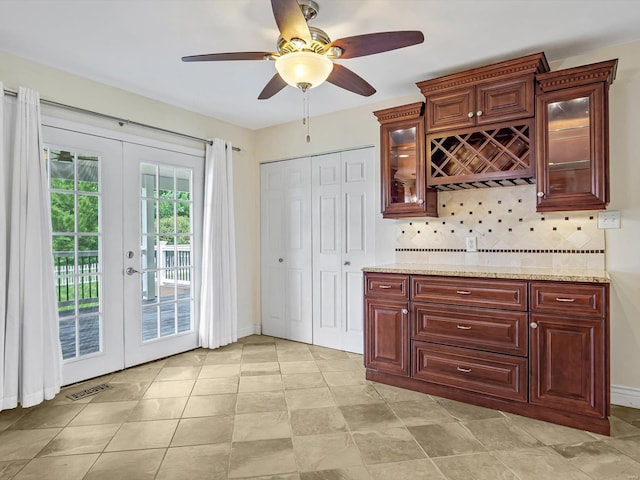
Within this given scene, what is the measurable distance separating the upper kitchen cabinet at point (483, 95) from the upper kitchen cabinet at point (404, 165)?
0.50ft

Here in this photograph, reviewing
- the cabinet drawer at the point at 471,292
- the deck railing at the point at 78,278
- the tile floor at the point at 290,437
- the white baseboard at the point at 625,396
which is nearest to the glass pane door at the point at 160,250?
the deck railing at the point at 78,278

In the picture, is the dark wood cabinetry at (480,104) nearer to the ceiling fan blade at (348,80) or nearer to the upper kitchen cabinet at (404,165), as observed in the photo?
the upper kitchen cabinet at (404,165)

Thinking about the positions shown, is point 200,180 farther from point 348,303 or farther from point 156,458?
point 156,458

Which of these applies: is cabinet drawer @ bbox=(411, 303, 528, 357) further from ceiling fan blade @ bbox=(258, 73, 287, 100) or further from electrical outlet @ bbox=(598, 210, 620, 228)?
ceiling fan blade @ bbox=(258, 73, 287, 100)

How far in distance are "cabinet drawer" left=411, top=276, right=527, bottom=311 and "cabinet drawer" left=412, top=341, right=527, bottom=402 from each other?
0.33 metres

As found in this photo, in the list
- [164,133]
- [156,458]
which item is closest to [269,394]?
[156,458]

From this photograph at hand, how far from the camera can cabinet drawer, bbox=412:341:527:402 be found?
2.51 m

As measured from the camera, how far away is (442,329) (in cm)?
279

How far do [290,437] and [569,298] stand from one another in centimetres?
186

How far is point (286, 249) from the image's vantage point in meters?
4.47

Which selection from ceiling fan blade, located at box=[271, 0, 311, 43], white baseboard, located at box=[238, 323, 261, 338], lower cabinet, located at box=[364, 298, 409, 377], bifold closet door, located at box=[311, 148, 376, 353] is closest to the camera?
ceiling fan blade, located at box=[271, 0, 311, 43]

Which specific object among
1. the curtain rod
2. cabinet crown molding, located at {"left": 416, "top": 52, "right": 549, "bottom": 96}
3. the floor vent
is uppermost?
cabinet crown molding, located at {"left": 416, "top": 52, "right": 549, "bottom": 96}

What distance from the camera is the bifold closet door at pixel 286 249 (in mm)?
4305

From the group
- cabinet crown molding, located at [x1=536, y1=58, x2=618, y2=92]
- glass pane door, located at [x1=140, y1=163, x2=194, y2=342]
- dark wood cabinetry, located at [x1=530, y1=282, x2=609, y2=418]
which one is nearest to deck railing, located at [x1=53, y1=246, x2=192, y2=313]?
glass pane door, located at [x1=140, y1=163, x2=194, y2=342]
